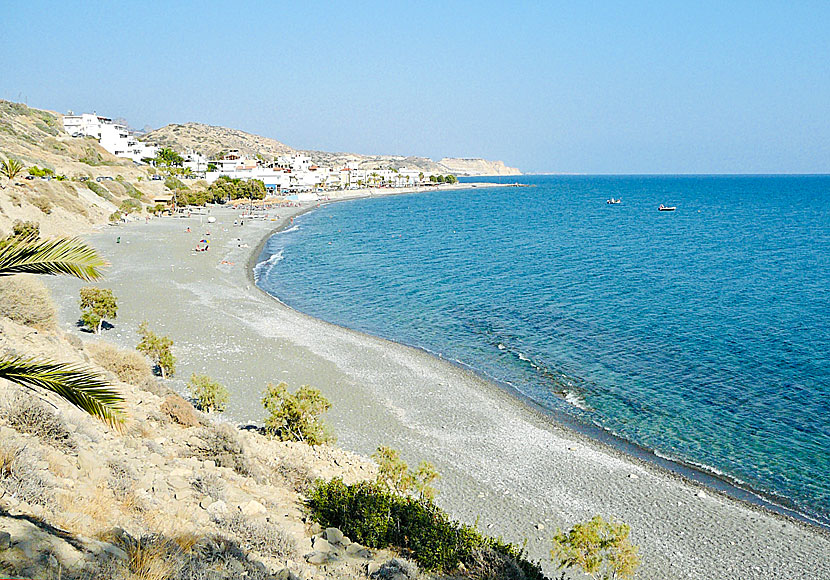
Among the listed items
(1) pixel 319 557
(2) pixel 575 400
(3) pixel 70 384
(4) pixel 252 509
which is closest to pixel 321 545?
(1) pixel 319 557

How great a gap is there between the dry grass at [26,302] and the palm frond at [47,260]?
12973 millimetres

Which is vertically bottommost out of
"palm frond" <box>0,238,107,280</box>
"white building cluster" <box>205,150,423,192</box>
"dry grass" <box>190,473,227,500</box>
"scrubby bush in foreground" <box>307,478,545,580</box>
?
"scrubby bush in foreground" <box>307,478,545,580</box>

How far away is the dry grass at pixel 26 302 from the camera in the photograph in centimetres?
1736

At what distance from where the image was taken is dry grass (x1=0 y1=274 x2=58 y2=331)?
57.0 ft

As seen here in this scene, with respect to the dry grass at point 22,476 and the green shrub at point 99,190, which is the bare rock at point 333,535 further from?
the green shrub at point 99,190

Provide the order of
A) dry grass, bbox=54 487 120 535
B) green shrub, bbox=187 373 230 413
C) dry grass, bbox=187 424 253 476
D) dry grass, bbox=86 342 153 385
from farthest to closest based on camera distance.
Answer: green shrub, bbox=187 373 230 413 → dry grass, bbox=86 342 153 385 → dry grass, bbox=187 424 253 476 → dry grass, bbox=54 487 120 535

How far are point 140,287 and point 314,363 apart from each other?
57.4ft

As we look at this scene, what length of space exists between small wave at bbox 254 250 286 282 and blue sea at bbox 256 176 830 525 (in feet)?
0.62

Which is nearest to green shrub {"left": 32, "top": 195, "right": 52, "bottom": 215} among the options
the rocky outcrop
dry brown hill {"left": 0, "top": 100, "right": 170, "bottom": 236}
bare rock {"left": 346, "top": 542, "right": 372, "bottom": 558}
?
dry brown hill {"left": 0, "top": 100, "right": 170, "bottom": 236}

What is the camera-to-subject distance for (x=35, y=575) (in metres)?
5.74

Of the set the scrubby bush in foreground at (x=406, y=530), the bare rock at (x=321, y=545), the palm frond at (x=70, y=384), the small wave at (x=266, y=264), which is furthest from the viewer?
the small wave at (x=266, y=264)

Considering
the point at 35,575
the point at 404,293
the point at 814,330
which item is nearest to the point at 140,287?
the point at 404,293

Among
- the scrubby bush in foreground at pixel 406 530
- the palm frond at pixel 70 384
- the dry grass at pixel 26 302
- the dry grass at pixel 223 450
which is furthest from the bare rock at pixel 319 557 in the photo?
the dry grass at pixel 26 302

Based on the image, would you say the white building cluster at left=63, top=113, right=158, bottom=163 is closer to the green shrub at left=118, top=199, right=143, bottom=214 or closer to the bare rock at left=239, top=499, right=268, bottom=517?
the green shrub at left=118, top=199, right=143, bottom=214
